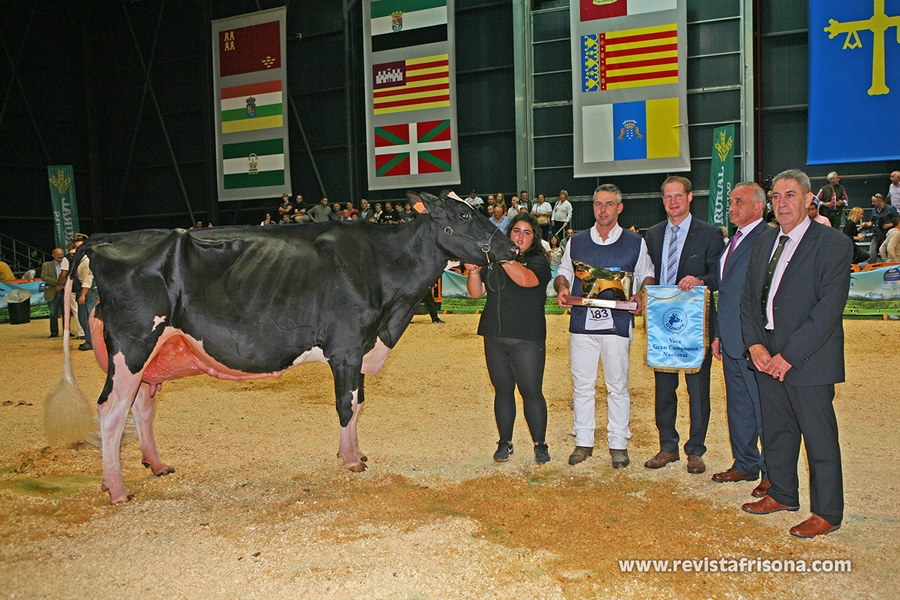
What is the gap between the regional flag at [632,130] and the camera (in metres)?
19.2

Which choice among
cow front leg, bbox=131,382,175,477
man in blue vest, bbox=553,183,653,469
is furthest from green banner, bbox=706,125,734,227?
cow front leg, bbox=131,382,175,477

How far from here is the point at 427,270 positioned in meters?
5.28

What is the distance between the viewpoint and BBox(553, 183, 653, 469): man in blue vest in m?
5.12

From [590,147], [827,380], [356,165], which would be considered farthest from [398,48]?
[827,380]

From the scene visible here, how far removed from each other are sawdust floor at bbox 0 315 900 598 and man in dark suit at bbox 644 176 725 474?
208mm

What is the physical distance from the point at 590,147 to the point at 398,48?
6982 mm

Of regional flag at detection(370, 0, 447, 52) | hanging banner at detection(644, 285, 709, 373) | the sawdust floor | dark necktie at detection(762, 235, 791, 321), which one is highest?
regional flag at detection(370, 0, 447, 52)

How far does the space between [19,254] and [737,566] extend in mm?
28895

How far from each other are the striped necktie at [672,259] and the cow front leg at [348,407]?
2.39 metres

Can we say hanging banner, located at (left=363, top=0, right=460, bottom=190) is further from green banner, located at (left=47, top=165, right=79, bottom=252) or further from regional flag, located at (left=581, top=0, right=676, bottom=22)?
green banner, located at (left=47, top=165, right=79, bottom=252)

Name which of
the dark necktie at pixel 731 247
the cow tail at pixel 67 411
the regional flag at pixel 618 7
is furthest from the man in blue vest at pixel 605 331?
the regional flag at pixel 618 7

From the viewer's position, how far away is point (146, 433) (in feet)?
17.4

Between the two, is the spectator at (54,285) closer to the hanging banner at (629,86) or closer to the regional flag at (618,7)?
the hanging banner at (629,86)

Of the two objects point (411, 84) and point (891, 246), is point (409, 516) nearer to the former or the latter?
point (891, 246)
